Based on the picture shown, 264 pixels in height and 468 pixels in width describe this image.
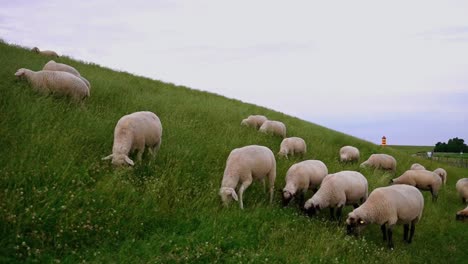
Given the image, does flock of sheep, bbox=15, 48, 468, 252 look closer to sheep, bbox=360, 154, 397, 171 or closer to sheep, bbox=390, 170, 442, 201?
sheep, bbox=390, 170, 442, 201

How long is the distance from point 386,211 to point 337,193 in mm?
1196

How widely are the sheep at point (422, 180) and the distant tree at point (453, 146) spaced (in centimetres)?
6849

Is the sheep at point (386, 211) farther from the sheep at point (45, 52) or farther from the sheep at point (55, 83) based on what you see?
the sheep at point (45, 52)

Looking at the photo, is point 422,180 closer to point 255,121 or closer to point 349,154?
point 349,154

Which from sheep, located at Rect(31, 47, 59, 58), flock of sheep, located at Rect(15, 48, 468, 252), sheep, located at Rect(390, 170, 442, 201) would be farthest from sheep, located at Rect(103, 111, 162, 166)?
sheep, located at Rect(31, 47, 59, 58)

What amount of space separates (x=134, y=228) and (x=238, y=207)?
235cm

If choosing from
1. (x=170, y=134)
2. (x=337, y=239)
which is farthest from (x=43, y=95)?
(x=337, y=239)

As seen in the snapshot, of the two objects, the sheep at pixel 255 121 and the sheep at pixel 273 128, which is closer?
the sheep at pixel 273 128

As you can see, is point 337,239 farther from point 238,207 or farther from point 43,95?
point 43,95

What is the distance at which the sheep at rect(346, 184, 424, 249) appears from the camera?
31.0 feet

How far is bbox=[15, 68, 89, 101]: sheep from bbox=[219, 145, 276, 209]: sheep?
485 cm

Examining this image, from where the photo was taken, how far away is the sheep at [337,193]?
998 cm

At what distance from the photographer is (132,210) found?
276 inches

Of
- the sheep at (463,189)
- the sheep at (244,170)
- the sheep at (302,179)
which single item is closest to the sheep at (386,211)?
the sheep at (302,179)
